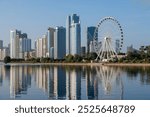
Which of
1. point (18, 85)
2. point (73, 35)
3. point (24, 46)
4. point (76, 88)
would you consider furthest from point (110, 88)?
→ point (24, 46)

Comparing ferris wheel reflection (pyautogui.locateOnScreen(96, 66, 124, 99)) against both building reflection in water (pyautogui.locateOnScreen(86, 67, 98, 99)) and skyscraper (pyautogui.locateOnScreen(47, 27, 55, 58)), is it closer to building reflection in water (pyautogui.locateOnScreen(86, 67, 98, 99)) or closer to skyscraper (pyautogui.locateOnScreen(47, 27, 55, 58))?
building reflection in water (pyautogui.locateOnScreen(86, 67, 98, 99))

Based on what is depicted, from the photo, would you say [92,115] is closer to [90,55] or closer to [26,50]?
[90,55]

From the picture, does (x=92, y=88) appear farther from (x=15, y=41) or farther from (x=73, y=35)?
(x=15, y=41)

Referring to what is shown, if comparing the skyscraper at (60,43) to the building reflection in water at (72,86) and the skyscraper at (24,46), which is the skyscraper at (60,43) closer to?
the skyscraper at (24,46)

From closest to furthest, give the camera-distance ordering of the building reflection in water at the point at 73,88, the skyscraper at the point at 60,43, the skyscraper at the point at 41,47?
the building reflection in water at the point at 73,88
the skyscraper at the point at 60,43
the skyscraper at the point at 41,47

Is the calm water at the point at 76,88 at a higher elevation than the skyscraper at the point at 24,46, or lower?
lower

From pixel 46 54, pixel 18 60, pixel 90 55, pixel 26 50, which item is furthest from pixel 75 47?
pixel 18 60

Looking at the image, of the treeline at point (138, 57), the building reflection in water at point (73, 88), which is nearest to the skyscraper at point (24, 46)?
the treeline at point (138, 57)

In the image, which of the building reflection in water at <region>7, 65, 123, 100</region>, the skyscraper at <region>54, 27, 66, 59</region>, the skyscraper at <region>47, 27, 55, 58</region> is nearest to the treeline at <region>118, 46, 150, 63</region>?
the skyscraper at <region>54, 27, 66, 59</region>
